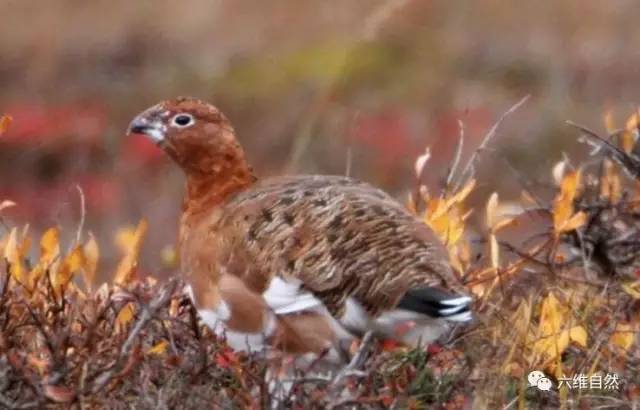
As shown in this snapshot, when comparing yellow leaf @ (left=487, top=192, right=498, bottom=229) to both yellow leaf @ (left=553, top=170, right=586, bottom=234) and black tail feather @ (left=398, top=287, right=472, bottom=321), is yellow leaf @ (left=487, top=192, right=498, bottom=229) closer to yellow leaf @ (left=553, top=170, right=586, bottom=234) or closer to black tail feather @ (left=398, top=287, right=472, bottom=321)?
yellow leaf @ (left=553, top=170, right=586, bottom=234)

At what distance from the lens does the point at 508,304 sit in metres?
4.81

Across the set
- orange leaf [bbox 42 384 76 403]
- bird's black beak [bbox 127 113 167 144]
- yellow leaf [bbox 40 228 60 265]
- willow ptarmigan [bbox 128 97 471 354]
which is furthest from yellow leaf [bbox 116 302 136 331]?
orange leaf [bbox 42 384 76 403]

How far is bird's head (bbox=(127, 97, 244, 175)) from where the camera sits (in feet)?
16.7

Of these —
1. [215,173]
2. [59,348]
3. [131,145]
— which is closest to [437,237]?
[215,173]

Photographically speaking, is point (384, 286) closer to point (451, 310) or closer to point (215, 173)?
point (451, 310)

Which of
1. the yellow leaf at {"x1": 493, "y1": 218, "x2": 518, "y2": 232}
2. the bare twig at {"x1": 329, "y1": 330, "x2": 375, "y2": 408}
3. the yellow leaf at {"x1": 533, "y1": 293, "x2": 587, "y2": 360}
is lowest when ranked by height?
the yellow leaf at {"x1": 493, "y1": 218, "x2": 518, "y2": 232}

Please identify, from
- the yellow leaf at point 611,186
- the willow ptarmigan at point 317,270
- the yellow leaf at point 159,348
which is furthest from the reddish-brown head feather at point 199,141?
the yellow leaf at point 611,186

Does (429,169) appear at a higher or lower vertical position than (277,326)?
lower

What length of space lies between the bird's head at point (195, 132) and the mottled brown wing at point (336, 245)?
394 mm

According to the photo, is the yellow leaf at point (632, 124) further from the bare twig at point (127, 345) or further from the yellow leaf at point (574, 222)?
the bare twig at point (127, 345)

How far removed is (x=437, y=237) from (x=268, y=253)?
441 mm

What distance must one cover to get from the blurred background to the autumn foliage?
5132 mm

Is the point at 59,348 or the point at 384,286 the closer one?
the point at 59,348

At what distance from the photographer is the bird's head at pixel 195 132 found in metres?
5.09
